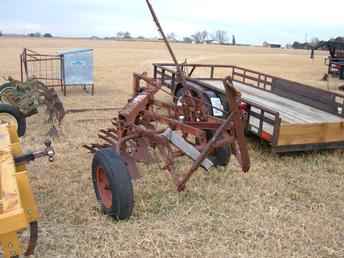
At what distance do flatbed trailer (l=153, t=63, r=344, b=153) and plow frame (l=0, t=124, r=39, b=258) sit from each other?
109 inches

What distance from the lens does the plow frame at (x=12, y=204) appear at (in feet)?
5.72

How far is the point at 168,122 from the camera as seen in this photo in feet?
13.7

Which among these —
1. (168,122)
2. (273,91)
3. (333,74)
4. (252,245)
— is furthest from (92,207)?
(333,74)

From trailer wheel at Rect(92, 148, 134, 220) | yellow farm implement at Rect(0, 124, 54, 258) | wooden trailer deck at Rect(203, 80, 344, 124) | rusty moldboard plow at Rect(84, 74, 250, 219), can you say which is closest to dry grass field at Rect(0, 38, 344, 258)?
trailer wheel at Rect(92, 148, 134, 220)

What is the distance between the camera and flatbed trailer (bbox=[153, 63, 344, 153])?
4832mm

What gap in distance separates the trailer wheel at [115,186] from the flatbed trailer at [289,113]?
64.9 inches

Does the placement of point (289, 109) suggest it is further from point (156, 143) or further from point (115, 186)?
point (115, 186)

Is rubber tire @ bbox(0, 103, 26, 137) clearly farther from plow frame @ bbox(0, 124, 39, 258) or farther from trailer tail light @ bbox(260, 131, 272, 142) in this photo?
trailer tail light @ bbox(260, 131, 272, 142)

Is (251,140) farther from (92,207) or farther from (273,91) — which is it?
(92,207)

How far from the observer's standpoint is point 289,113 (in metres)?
6.07

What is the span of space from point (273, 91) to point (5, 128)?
635 centimetres

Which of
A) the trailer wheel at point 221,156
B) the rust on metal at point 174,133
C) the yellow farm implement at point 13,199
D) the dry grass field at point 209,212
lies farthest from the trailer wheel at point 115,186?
the trailer wheel at point 221,156

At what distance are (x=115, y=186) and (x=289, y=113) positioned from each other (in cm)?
371

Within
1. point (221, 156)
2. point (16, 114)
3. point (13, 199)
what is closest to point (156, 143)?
point (221, 156)
